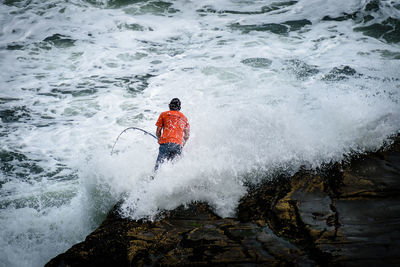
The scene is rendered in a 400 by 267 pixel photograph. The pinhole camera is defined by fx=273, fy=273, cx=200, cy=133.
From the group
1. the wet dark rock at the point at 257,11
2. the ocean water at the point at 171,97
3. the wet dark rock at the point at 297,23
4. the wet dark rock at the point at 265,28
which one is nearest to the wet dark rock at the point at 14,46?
the ocean water at the point at 171,97

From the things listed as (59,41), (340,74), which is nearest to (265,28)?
(340,74)

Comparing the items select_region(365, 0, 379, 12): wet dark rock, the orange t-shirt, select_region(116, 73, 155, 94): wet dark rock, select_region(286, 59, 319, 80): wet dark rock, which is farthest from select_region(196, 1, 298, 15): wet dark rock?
the orange t-shirt

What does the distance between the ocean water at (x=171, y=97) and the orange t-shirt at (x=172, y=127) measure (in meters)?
0.42

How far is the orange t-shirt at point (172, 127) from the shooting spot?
18.0 ft

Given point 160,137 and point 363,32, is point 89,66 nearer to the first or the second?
Result: point 160,137

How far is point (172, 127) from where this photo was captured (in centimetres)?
555

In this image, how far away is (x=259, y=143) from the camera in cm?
528

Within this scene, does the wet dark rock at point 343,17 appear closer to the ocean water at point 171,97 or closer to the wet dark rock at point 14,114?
the ocean water at point 171,97

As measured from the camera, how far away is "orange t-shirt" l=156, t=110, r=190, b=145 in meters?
5.49

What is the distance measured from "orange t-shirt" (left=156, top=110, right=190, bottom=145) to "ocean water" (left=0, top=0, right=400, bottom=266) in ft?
1.39

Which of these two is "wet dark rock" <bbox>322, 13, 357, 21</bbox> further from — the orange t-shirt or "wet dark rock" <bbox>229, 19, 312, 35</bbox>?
the orange t-shirt

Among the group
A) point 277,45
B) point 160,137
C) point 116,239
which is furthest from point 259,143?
point 277,45

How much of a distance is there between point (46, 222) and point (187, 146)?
3.12m

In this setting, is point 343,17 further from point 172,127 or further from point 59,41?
point 59,41
